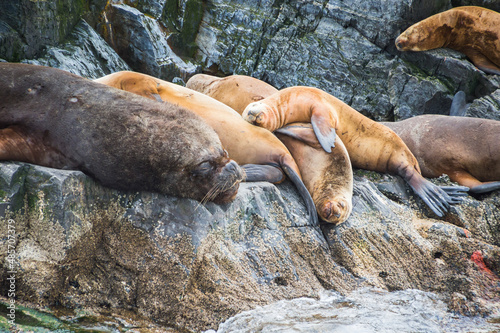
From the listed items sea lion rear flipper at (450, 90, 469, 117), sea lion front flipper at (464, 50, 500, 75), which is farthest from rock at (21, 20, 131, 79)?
sea lion front flipper at (464, 50, 500, 75)

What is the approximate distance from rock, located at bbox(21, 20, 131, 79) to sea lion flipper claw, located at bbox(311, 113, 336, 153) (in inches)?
121

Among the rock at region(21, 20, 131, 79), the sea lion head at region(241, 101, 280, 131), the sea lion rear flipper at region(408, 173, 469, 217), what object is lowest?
the rock at region(21, 20, 131, 79)

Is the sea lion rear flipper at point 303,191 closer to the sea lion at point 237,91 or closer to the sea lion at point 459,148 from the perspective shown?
the sea lion at point 237,91

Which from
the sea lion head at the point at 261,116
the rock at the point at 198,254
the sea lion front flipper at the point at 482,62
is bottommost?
the rock at the point at 198,254

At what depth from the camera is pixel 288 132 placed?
5.13m

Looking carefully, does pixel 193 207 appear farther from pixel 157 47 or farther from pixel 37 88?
pixel 157 47

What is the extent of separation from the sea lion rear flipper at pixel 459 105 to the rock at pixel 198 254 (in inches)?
161

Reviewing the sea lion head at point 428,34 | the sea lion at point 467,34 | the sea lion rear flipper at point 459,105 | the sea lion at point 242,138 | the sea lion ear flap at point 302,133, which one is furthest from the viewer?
the sea lion at point 467,34

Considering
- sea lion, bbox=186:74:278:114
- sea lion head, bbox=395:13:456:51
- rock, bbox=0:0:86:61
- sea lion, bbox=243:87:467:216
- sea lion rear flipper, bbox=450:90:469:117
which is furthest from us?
sea lion head, bbox=395:13:456:51

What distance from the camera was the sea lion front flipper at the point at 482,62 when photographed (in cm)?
862

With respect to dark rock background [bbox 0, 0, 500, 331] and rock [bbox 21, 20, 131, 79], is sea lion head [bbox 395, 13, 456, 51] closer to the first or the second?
dark rock background [bbox 0, 0, 500, 331]

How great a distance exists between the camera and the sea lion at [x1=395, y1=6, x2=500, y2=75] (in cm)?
866

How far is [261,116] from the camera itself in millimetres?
4875

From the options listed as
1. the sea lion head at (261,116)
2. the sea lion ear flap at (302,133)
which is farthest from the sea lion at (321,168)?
the sea lion head at (261,116)
